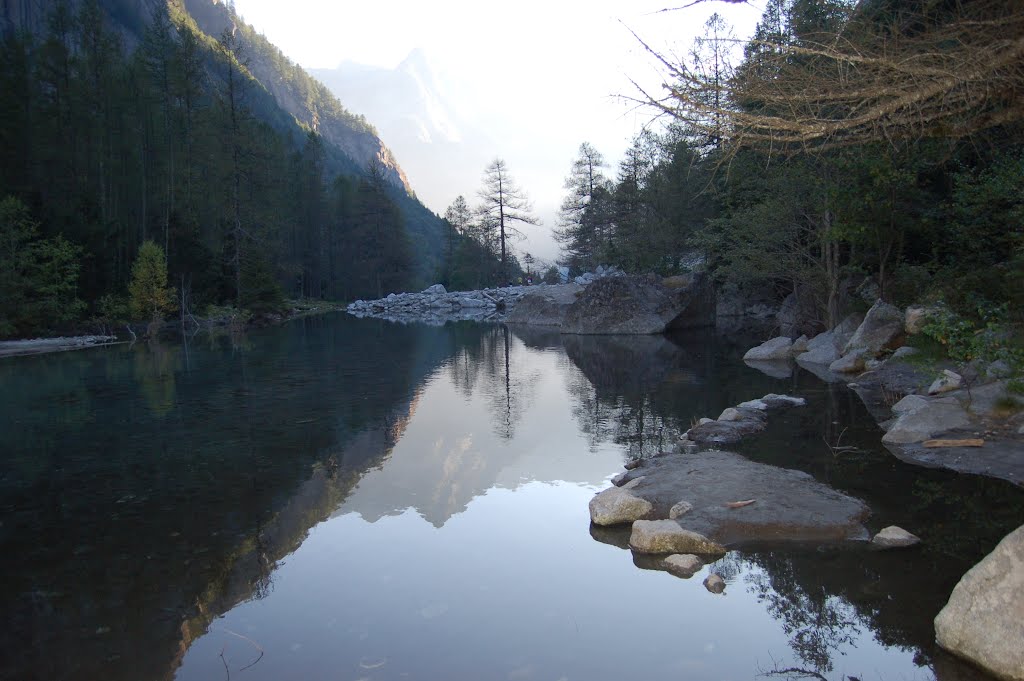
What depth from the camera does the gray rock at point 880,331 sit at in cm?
1220

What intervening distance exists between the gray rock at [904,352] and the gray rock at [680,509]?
24.2 ft

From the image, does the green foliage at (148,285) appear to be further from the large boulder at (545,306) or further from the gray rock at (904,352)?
the gray rock at (904,352)

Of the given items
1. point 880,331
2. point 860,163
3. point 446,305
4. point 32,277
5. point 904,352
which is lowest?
point 904,352

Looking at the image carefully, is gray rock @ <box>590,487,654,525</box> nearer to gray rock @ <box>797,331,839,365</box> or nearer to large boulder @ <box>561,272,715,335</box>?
gray rock @ <box>797,331,839,365</box>

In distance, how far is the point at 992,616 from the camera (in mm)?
3305

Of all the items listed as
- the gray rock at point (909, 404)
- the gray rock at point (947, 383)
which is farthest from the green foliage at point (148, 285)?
the gray rock at point (947, 383)

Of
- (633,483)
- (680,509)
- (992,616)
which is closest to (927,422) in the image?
(633,483)

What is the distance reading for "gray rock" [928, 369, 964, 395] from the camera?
8414 millimetres

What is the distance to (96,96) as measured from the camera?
34031 millimetres

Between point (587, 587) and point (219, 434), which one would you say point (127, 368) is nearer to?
point (219, 434)

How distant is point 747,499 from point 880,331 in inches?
347

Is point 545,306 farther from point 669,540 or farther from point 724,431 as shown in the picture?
point 669,540

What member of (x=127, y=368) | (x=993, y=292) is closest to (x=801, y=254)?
(x=993, y=292)

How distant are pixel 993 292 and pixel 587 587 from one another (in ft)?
28.4
